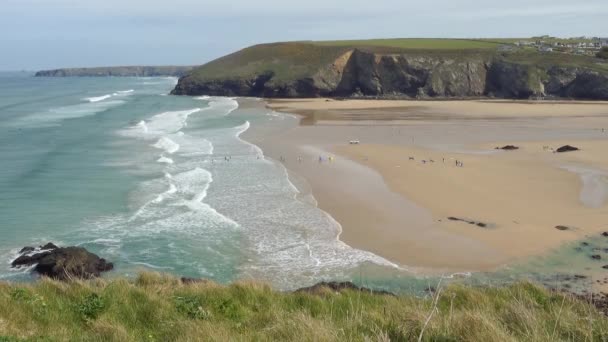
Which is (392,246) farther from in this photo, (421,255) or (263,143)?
(263,143)

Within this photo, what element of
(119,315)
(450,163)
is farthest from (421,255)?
(450,163)

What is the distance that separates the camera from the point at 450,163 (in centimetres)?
3062

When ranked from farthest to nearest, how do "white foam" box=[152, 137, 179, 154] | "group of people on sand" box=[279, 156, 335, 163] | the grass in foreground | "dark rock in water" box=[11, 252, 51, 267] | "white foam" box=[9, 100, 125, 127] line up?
1. "white foam" box=[9, 100, 125, 127]
2. "white foam" box=[152, 137, 179, 154]
3. "group of people on sand" box=[279, 156, 335, 163]
4. "dark rock in water" box=[11, 252, 51, 267]
5. the grass in foreground

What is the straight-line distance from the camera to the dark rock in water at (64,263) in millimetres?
14508

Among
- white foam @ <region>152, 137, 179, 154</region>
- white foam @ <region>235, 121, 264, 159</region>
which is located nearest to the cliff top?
white foam @ <region>235, 121, 264, 159</region>

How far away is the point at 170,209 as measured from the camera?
70.1 feet

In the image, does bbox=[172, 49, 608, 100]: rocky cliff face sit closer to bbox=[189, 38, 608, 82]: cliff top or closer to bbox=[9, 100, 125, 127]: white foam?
bbox=[189, 38, 608, 82]: cliff top

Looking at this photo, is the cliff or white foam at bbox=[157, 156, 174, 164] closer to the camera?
white foam at bbox=[157, 156, 174, 164]

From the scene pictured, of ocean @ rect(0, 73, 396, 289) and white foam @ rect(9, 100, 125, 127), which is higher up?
white foam @ rect(9, 100, 125, 127)

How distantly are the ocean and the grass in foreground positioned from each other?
601 cm

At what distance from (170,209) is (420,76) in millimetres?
67995

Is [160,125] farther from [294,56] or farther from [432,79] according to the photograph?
[294,56]

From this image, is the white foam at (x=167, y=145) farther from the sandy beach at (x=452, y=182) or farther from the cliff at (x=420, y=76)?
the cliff at (x=420, y=76)

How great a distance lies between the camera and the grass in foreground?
514cm
